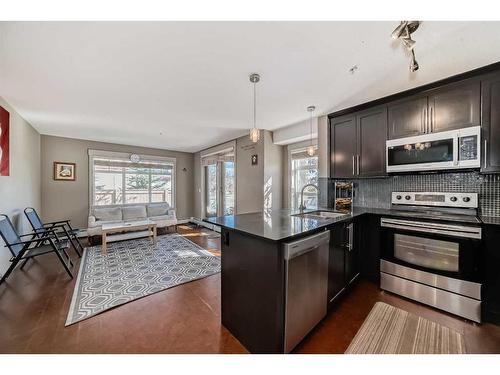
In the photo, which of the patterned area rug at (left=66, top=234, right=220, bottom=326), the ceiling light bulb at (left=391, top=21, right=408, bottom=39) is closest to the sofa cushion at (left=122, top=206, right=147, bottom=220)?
the patterned area rug at (left=66, top=234, right=220, bottom=326)

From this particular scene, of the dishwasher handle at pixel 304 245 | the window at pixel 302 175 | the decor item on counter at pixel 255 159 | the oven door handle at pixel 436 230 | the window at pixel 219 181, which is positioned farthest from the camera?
the window at pixel 219 181

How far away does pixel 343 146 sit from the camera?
302 cm

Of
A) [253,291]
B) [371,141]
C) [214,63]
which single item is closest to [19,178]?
[214,63]

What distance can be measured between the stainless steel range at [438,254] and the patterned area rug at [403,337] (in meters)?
0.32

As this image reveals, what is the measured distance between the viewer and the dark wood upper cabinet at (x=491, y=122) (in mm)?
1828

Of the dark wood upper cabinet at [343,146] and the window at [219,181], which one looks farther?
the window at [219,181]

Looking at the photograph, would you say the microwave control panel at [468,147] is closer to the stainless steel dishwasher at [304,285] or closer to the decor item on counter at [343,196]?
the decor item on counter at [343,196]

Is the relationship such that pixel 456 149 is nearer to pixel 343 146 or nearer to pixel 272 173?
pixel 343 146

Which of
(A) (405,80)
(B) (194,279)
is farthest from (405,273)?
(B) (194,279)

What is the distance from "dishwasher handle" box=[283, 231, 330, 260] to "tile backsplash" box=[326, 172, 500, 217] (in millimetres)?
1700

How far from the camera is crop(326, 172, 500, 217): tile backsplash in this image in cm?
205

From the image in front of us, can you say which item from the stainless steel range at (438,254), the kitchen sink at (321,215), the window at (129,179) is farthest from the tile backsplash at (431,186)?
the window at (129,179)

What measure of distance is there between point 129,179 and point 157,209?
1.29 m
